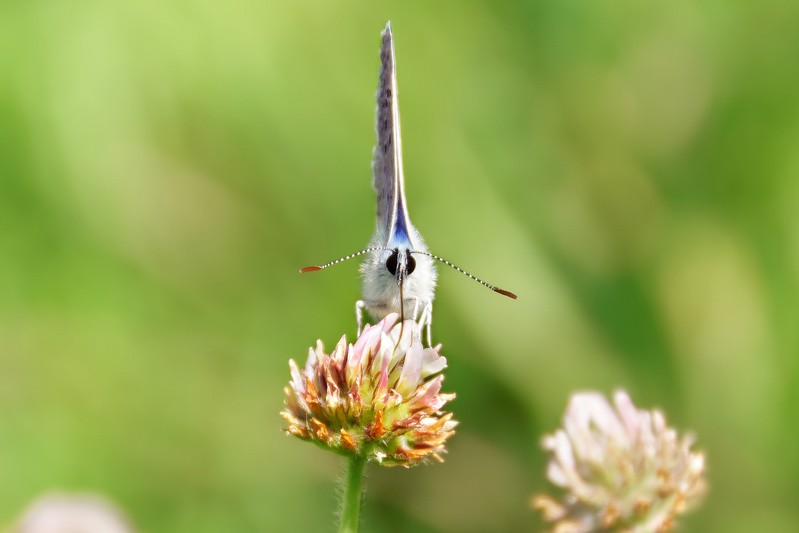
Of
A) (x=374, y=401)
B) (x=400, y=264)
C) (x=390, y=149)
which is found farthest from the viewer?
(x=390, y=149)

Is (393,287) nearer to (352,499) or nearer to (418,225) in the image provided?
(352,499)

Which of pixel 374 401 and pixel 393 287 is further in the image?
pixel 393 287

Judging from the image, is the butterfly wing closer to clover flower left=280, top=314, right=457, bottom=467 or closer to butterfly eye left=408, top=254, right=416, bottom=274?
butterfly eye left=408, top=254, right=416, bottom=274

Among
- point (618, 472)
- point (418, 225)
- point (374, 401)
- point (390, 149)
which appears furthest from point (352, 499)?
point (418, 225)

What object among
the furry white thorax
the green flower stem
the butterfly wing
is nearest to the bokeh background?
the butterfly wing

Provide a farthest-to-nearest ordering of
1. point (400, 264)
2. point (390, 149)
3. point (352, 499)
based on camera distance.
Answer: point (390, 149) < point (400, 264) < point (352, 499)

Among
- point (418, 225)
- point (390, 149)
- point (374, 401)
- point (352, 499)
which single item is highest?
point (418, 225)

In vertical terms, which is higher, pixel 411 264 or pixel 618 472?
pixel 411 264
